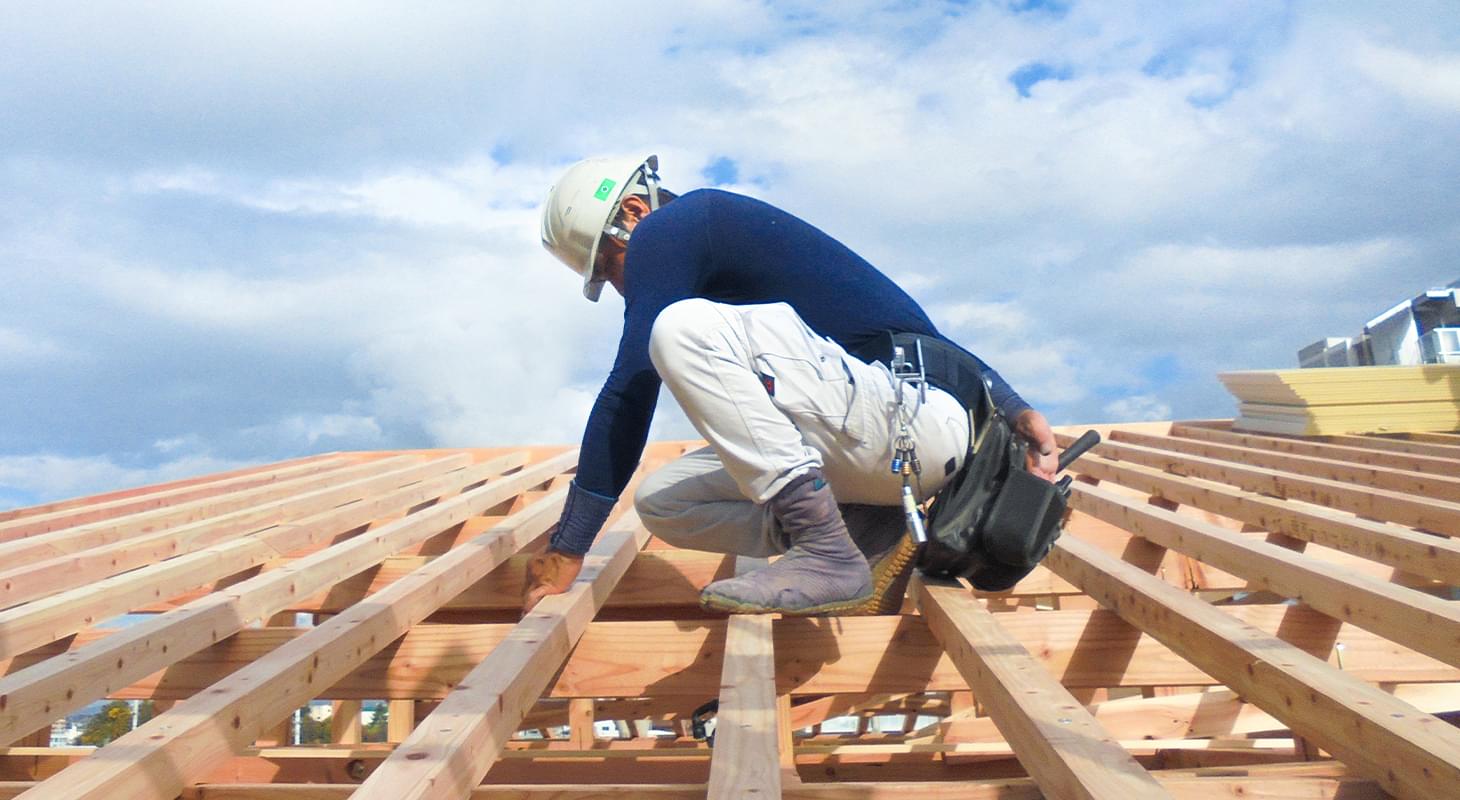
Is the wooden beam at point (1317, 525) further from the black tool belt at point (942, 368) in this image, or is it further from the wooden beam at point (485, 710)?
the wooden beam at point (485, 710)

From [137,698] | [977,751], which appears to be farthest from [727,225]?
[977,751]

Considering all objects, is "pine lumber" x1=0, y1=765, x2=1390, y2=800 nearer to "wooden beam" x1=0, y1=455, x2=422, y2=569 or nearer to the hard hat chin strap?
the hard hat chin strap

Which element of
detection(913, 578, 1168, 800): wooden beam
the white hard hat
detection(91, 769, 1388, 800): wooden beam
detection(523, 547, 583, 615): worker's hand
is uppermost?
the white hard hat

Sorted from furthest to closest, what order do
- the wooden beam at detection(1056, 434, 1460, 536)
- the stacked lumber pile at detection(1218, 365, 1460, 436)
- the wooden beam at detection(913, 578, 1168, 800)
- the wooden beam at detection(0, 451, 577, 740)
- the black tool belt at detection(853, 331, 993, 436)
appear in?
1. the stacked lumber pile at detection(1218, 365, 1460, 436)
2. the wooden beam at detection(1056, 434, 1460, 536)
3. the black tool belt at detection(853, 331, 993, 436)
4. the wooden beam at detection(0, 451, 577, 740)
5. the wooden beam at detection(913, 578, 1168, 800)

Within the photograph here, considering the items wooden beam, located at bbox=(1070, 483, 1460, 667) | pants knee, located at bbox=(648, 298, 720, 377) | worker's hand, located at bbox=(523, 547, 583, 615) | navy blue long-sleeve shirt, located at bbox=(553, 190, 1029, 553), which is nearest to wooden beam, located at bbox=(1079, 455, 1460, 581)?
wooden beam, located at bbox=(1070, 483, 1460, 667)

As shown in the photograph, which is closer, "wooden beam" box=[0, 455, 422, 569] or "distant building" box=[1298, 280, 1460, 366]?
"wooden beam" box=[0, 455, 422, 569]

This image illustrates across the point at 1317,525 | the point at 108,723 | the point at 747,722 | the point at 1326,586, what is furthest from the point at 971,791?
the point at 108,723

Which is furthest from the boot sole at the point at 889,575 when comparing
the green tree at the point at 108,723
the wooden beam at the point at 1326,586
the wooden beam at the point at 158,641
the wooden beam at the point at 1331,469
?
the green tree at the point at 108,723

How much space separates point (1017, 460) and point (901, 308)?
0.43 metres

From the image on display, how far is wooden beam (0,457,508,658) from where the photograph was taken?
2.18m

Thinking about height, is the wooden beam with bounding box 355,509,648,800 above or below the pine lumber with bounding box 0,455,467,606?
below

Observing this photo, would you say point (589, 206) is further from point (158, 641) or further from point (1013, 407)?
point (158, 641)

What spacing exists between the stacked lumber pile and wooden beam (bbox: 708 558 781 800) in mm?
4683

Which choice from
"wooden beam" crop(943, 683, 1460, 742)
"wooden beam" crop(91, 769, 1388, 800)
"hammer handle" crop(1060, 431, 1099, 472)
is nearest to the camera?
"wooden beam" crop(91, 769, 1388, 800)
